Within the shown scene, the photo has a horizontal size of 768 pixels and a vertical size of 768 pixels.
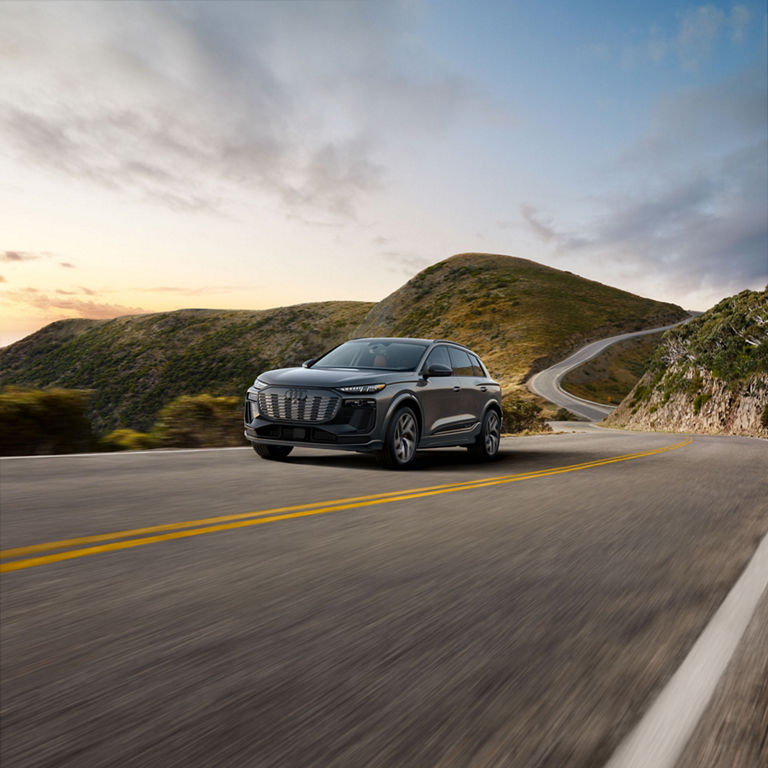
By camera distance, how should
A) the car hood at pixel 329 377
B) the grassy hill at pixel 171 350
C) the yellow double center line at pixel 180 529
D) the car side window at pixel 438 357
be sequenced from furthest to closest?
the grassy hill at pixel 171 350
the car side window at pixel 438 357
the car hood at pixel 329 377
the yellow double center line at pixel 180 529

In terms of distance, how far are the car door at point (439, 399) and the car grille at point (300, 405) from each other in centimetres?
148

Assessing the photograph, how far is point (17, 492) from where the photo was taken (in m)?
6.50

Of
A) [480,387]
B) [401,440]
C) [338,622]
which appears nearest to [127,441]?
[401,440]

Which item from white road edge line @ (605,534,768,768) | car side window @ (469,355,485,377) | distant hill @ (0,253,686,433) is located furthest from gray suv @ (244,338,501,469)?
distant hill @ (0,253,686,433)

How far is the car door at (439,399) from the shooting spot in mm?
10516

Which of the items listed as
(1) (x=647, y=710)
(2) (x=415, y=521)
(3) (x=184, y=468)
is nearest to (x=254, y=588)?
(1) (x=647, y=710)

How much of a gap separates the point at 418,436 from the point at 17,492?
5.29 m

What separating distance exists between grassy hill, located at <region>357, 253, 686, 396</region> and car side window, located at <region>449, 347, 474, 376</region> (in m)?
72.7

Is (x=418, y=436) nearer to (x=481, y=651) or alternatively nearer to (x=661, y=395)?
(x=481, y=651)

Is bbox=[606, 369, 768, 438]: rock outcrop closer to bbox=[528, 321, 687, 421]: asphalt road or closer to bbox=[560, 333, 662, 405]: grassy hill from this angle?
bbox=[528, 321, 687, 421]: asphalt road

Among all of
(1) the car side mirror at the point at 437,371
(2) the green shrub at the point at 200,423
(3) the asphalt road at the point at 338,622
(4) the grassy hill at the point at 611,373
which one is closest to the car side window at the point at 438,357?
(1) the car side mirror at the point at 437,371

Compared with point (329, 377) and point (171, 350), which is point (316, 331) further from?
point (329, 377)

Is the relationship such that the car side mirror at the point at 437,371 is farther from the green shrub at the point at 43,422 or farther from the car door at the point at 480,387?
the green shrub at the point at 43,422

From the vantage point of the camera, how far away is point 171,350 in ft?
420
